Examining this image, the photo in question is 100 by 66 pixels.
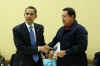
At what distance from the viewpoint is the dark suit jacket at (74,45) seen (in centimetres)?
248

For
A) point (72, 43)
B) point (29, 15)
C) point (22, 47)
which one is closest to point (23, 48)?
point (22, 47)

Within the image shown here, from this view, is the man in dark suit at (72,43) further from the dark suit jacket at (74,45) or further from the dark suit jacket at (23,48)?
the dark suit jacket at (23,48)

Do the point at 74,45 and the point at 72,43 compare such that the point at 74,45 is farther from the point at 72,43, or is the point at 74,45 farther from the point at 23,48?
the point at 23,48

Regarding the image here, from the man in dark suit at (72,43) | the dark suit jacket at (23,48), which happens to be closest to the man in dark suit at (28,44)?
the dark suit jacket at (23,48)

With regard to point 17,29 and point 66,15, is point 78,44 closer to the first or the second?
point 66,15

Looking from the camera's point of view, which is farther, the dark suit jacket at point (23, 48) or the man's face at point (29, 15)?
the man's face at point (29, 15)

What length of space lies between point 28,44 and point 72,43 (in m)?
0.55

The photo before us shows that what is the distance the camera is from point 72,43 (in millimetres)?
2549

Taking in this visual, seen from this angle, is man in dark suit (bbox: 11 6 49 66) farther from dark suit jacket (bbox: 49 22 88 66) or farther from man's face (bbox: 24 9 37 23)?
dark suit jacket (bbox: 49 22 88 66)

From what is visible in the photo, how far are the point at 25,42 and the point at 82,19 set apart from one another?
2479 mm

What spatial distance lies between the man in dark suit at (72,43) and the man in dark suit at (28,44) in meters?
0.25

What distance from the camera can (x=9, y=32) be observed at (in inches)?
191

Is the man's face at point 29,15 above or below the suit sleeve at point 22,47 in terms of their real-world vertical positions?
above

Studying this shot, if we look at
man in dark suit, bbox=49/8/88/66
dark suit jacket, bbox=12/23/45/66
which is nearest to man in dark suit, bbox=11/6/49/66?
dark suit jacket, bbox=12/23/45/66
